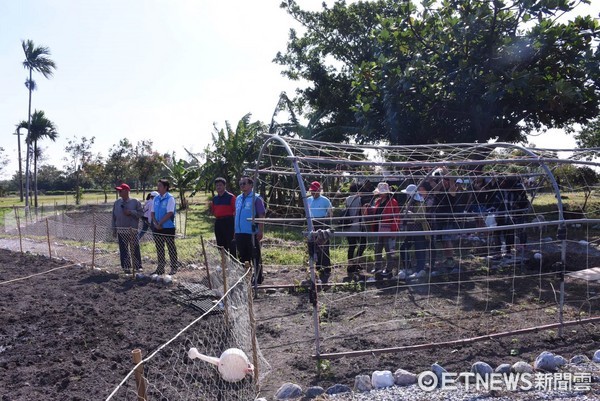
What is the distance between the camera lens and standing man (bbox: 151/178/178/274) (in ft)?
31.2

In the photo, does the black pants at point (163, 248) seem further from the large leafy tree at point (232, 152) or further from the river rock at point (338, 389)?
the large leafy tree at point (232, 152)

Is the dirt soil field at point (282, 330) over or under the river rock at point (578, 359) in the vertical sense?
under

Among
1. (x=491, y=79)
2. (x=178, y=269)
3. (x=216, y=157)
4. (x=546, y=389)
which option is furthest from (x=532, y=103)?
(x=216, y=157)

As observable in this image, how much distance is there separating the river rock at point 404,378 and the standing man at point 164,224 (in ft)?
19.2

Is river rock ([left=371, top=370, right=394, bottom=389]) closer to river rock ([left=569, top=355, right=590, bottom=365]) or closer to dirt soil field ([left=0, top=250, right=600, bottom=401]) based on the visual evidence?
dirt soil field ([left=0, top=250, right=600, bottom=401])

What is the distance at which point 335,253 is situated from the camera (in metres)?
11.2

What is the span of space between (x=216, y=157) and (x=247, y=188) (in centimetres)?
1310

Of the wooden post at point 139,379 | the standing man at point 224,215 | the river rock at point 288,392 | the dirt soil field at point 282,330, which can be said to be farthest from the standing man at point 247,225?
the wooden post at point 139,379

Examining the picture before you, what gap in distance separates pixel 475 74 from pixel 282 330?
9161 millimetres

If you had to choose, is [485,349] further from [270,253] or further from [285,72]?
[285,72]

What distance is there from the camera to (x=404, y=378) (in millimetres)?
4523

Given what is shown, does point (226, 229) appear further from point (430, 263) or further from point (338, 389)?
point (338, 389)

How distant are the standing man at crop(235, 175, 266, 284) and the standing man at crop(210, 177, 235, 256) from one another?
1.81ft

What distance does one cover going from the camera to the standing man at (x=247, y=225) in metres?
8.12
